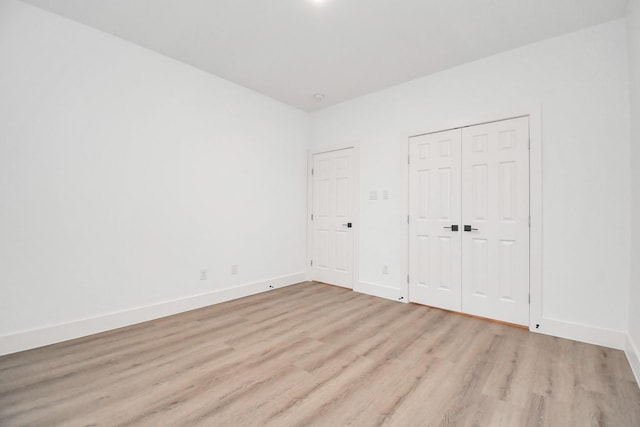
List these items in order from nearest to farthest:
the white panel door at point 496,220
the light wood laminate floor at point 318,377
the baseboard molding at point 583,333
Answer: the light wood laminate floor at point 318,377 < the baseboard molding at point 583,333 < the white panel door at point 496,220

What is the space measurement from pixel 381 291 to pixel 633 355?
2.39 metres

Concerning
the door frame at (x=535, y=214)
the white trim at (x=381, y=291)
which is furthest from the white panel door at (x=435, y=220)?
the door frame at (x=535, y=214)

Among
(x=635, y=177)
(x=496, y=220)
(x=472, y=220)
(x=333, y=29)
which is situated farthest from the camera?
(x=472, y=220)

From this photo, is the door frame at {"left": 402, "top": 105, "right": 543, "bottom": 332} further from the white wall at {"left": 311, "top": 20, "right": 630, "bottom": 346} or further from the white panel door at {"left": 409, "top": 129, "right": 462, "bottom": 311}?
the white panel door at {"left": 409, "top": 129, "right": 462, "bottom": 311}

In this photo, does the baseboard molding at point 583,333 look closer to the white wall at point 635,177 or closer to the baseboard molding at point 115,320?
the white wall at point 635,177

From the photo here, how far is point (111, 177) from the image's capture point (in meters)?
2.88

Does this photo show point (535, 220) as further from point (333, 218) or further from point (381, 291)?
point (333, 218)

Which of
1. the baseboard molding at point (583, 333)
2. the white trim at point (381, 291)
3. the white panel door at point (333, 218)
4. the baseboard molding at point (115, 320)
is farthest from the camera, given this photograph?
the white panel door at point (333, 218)

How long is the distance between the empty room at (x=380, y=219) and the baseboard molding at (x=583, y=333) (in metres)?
0.02

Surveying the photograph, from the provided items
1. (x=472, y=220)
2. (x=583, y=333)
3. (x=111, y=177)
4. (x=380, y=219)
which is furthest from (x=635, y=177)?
(x=111, y=177)

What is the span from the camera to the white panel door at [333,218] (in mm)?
4477

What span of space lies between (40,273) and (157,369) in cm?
141

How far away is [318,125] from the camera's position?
4.91m

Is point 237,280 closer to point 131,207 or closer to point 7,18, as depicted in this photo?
point 131,207
